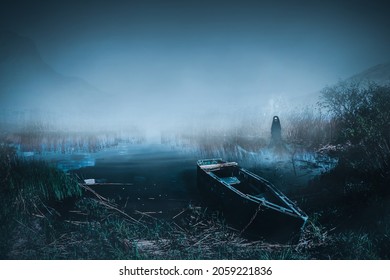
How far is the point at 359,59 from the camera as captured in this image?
4.18 m

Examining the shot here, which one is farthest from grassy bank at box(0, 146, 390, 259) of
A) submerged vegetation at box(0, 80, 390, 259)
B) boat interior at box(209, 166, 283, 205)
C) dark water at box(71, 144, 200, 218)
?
boat interior at box(209, 166, 283, 205)

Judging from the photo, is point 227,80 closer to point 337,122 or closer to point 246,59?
point 246,59

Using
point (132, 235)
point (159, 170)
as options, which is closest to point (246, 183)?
point (159, 170)

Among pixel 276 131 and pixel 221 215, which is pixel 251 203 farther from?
pixel 276 131

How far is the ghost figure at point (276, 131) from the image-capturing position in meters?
4.09

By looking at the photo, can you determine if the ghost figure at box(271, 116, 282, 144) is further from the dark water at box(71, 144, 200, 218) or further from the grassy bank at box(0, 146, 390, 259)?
the dark water at box(71, 144, 200, 218)

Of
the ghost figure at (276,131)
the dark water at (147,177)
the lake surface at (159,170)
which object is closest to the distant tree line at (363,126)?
the lake surface at (159,170)

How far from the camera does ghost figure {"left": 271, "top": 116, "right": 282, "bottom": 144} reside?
4.09 metres

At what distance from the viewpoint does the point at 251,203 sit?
3.13 metres

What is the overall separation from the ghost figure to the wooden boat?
0.85m

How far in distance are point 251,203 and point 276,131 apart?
5.58 feet

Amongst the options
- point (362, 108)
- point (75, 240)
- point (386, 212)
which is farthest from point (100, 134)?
point (386, 212)

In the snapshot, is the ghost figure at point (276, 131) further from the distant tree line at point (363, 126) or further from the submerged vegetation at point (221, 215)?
the distant tree line at point (363, 126)

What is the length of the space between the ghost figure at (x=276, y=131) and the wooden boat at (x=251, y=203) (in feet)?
2.78
